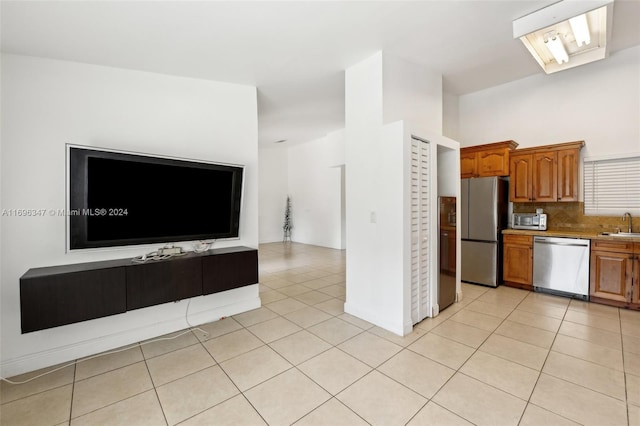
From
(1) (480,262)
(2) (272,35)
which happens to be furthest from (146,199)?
(1) (480,262)

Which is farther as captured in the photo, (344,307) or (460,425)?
(344,307)

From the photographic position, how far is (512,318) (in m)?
3.18

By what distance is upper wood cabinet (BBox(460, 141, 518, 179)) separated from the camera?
167 inches

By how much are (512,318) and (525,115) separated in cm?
316

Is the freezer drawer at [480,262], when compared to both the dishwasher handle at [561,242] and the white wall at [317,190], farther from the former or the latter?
the white wall at [317,190]

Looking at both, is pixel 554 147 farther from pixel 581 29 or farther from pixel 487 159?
pixel 581 29

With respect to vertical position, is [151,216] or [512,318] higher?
[151,216]

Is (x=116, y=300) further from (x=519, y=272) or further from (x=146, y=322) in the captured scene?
(x=519, y=272)

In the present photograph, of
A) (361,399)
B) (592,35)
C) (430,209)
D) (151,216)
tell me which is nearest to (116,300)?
(151,216)

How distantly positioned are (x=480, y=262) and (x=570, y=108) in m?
2.56

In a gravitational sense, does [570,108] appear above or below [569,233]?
above

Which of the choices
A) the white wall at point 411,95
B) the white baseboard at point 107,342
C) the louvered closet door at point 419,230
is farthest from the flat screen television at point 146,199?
the louvered closet door at point 419,230

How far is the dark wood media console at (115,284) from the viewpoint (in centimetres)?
219

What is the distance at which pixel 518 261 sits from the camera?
412 cm
